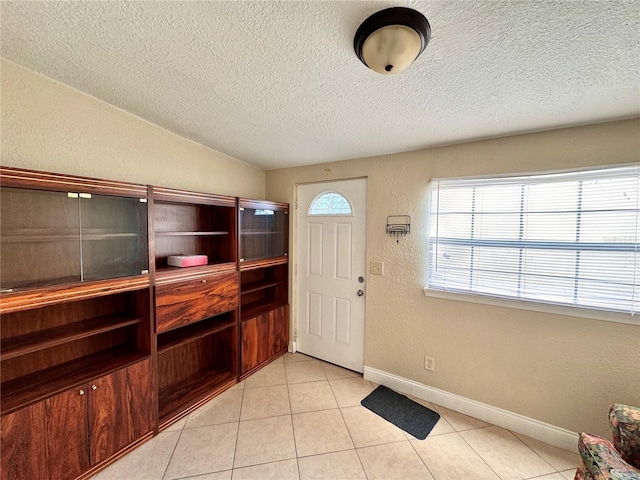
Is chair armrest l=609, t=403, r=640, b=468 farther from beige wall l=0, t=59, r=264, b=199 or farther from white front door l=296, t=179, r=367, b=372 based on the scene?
beige wall l=0, t=59, r=264, b=199

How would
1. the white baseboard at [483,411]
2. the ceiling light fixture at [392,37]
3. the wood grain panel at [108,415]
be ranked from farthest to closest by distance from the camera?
the white baseboard at [483,411]
the wood grain panel at [108,415]
the ceiling light fixture at [392,37]

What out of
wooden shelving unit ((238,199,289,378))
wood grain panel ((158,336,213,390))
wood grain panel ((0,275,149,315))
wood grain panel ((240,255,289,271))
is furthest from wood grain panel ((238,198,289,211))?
wood grain panel ((158,336,213,390))

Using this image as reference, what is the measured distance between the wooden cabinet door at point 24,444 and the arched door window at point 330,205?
2.50 m

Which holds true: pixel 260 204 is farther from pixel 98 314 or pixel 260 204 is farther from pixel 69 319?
pixel 69 319

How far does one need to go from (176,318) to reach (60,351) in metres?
0.67

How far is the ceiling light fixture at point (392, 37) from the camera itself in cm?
91

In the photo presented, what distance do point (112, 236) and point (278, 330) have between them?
1.93m

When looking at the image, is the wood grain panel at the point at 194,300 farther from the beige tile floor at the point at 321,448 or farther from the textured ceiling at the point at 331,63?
the textured ceiling at the point at 331,63

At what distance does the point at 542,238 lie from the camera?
5.93 feet

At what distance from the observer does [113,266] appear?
1.61 metres

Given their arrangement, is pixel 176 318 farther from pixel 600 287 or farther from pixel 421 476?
pixel 600 287

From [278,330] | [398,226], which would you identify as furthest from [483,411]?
[278,330]

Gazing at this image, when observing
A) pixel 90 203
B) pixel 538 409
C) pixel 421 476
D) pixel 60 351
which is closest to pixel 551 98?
pixel 538 409

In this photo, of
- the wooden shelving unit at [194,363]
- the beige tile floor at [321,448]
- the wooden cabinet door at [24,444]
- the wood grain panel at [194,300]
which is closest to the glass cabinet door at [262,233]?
the wood grain panel at [194,300]
